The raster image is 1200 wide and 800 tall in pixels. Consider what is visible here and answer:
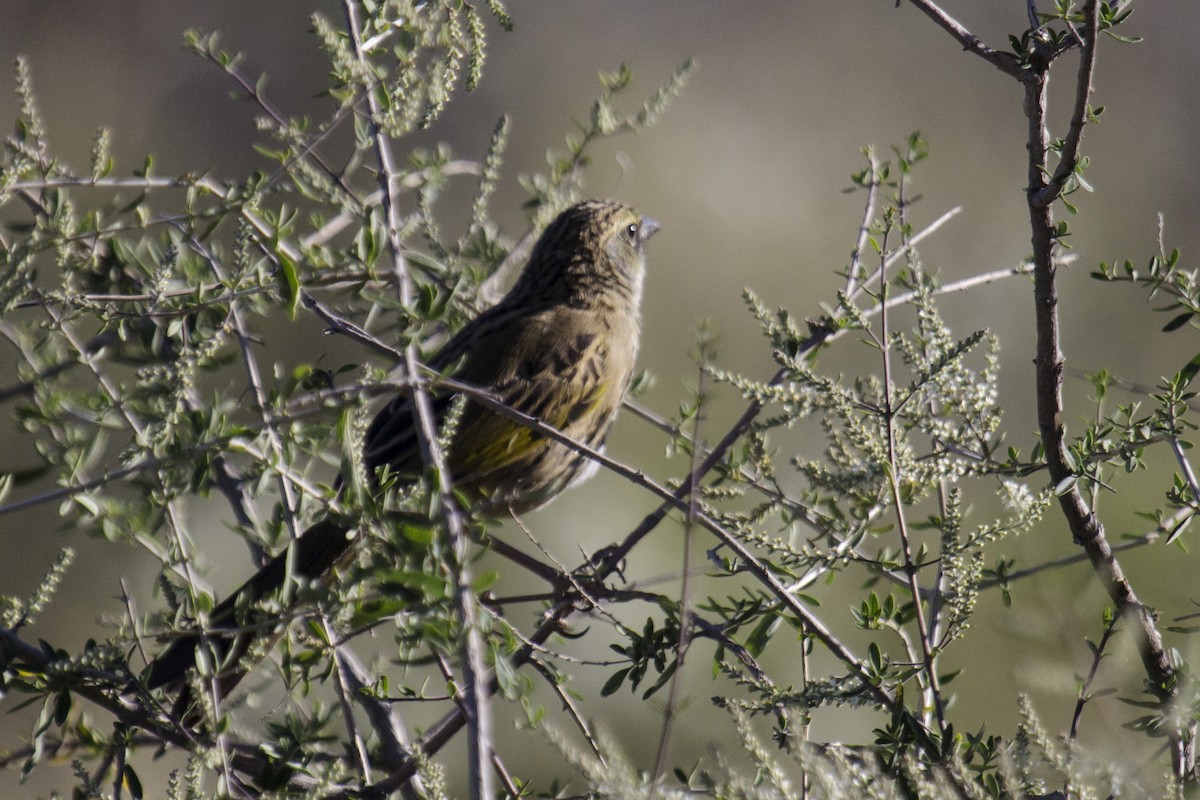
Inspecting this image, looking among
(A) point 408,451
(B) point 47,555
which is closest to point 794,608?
(A) point 408,451

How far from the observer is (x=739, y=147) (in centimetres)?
962

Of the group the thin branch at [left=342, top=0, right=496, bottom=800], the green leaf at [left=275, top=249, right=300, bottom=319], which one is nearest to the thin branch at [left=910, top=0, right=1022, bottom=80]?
the thin branch at [left=342, top=0, right=496, bottom=800]

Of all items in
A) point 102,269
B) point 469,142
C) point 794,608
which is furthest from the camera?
point 469,142

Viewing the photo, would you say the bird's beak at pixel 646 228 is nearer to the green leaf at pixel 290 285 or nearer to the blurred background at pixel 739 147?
the blurred background at pixel 739 147

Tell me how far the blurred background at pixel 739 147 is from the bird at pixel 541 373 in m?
2.07

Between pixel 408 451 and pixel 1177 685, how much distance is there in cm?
224

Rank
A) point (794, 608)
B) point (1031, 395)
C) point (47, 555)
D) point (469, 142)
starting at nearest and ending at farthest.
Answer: point (794, 608) → point (47, 555) → point (1031, 395) → point (469, 142)

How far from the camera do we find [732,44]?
33.4 ft

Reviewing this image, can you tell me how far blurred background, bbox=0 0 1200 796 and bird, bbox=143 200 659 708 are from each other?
2.07 metres

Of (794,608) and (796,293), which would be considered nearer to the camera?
(794,608)

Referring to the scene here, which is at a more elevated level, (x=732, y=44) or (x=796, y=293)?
(x=732, y=44)

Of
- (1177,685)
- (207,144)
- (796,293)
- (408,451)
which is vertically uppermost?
(207,144)

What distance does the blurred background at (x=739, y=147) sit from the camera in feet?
22.4

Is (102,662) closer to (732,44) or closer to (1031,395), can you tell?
(1031,395)
